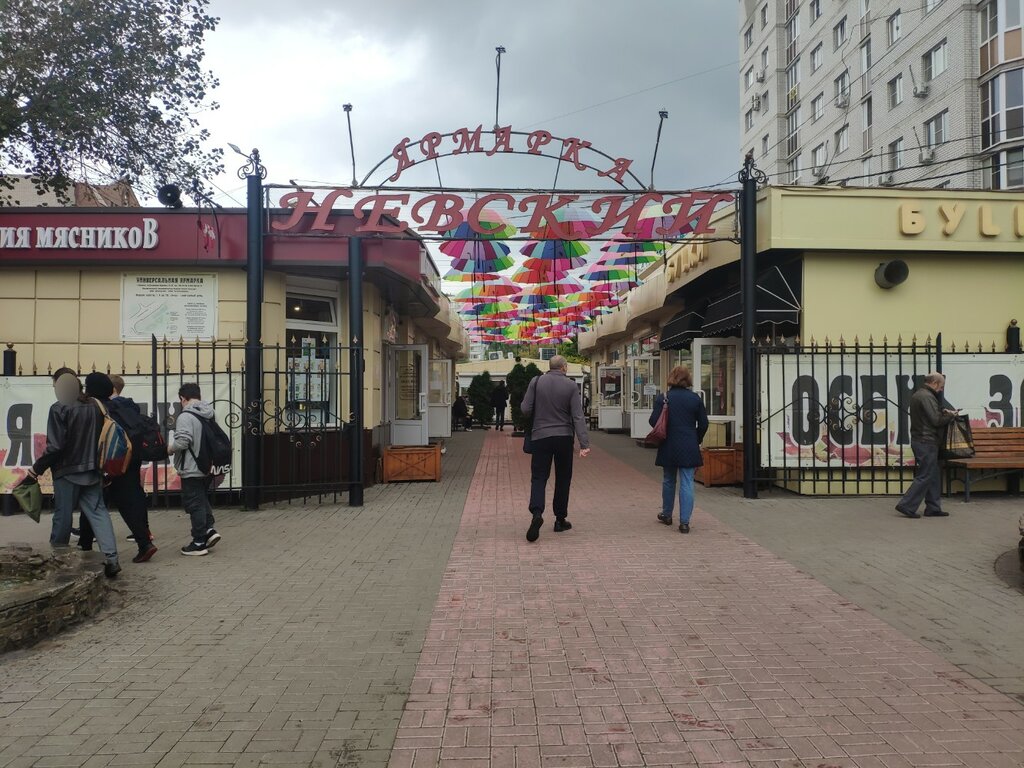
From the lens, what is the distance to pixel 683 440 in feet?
24.5

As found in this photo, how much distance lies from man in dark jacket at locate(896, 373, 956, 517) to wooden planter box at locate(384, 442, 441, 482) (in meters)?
6.52

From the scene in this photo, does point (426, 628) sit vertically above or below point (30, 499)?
below

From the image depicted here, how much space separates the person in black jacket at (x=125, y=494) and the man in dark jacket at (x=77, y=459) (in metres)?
0.20

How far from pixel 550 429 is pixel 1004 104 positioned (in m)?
24.7

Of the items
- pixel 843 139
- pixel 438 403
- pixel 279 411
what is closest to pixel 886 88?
pixel 843 139

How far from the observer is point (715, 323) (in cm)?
1066

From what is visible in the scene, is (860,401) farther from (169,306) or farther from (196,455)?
(169,306)

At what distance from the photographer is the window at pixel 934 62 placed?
85.5 ft

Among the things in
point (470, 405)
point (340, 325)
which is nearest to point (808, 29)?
point (470, 405)

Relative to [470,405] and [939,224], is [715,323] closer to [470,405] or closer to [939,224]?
[939,224]

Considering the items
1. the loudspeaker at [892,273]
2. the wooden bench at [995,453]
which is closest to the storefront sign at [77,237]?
the loudspeaker at [892,273]

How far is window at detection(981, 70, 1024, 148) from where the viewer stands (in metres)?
23.1

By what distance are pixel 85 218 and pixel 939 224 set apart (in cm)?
1138

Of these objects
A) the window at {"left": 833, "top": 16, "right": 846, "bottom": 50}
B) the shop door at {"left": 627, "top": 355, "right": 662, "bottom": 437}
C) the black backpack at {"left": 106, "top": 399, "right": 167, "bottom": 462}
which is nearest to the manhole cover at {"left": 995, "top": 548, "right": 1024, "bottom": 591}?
the black backpack at {"left": 106, "top": 399, "right": 167, "bottom": 462}
